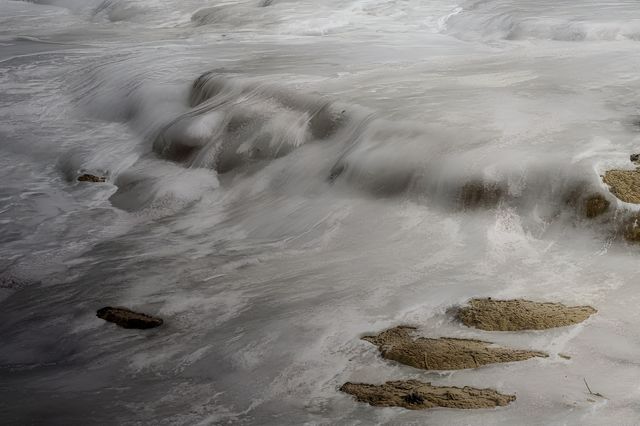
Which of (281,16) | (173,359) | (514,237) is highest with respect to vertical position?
(281,16)

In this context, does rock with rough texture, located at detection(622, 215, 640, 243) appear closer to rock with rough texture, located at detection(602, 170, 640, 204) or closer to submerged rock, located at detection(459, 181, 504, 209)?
rock with rough texture, located at detection(602, 170, 640, 204)

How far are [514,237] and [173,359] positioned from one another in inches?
86.0

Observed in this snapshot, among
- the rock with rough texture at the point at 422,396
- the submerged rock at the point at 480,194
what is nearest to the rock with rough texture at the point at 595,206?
the submerged rock at the point at 480,194

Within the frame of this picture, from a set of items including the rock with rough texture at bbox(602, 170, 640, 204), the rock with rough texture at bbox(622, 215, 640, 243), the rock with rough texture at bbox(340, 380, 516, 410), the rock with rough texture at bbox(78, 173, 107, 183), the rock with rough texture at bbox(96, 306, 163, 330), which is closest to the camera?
the rock with rough texture at bbox(340, 380, 516, 410)

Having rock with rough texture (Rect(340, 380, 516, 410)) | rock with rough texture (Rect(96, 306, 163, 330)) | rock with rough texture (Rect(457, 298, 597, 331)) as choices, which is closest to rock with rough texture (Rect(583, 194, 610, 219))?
rock with rough texture (Rect(457, 298, 597, 331))

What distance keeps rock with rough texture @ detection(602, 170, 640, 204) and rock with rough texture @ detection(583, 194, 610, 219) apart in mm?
81

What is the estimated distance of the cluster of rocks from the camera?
363 centimetres

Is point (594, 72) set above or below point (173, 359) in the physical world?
above

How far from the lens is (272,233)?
596cm

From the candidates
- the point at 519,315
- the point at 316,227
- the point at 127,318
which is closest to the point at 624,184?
the point at 519,315

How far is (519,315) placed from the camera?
4238 mm

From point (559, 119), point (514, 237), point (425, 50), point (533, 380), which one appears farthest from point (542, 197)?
point (425, 50)

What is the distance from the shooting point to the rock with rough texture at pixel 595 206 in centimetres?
502

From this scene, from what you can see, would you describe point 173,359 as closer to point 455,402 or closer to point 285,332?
point 285,332
